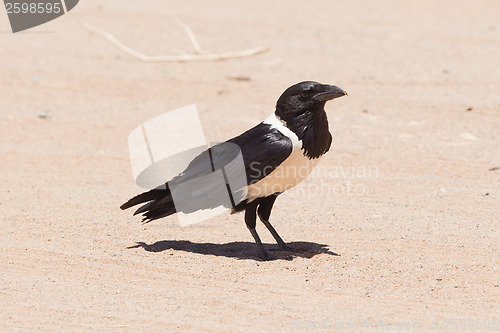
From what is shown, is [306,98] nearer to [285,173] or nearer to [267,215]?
[285,173]

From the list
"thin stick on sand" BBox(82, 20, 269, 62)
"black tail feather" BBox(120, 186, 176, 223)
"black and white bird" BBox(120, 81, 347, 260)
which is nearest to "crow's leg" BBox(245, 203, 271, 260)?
"black and white bird" BBox(120, 81, 347, 260)

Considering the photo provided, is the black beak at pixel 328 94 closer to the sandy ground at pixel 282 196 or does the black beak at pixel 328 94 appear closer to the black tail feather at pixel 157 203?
the sandy ground at pixel 282 196

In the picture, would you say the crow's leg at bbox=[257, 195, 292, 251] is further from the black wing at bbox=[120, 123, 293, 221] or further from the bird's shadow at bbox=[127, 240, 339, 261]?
the black wing at bbox=[120, 123, 293, 221]

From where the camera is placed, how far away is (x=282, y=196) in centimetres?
801

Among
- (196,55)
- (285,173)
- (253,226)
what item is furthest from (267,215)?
(196,55)

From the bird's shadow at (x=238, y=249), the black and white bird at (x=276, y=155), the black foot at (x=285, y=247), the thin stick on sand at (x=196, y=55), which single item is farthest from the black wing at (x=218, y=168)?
the thin stick on sand at (x=196, y=55)

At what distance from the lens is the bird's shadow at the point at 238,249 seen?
636 centimetres

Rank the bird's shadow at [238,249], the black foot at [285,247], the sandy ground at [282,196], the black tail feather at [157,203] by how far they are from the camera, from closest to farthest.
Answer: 1. the sandy ground at [282,196]
2. the black tail feather at [157,203]
3. the bird's shadow at [238,249]
4. the black foot at [285,247]

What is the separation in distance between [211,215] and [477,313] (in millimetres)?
2859

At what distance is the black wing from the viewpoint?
5.95 metres

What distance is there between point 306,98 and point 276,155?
1.73ft

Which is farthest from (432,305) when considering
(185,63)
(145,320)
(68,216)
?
(185,63)

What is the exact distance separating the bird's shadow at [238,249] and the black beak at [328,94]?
4.03 ft

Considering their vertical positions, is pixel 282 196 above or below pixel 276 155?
below
